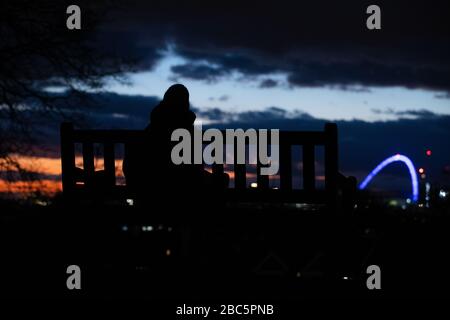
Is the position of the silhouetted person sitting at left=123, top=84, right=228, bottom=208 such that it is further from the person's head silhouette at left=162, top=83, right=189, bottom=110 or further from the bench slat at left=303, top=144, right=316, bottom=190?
the bench slat at left=303, top=144, right=316, bottom=190

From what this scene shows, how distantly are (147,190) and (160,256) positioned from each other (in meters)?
0.60

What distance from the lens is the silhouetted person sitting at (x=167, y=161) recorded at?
6309 millimetres

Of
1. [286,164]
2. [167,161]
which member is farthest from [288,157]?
[167,161]

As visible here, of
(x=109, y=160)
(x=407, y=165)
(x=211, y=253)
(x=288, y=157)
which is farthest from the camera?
(x=407, y=165)

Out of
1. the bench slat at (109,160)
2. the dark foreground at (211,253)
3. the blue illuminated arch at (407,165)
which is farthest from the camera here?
the blue illuminated arch at (407,165)

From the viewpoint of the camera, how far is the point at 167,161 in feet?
20.8

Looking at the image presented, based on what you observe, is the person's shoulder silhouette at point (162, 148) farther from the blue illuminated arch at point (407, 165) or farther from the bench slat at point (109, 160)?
the blue illuminated arch at point (407, 165)

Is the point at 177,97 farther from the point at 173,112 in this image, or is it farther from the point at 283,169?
the point at 283,169

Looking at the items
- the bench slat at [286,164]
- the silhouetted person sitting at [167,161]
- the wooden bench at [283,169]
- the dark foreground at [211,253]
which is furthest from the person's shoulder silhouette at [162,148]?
the bench slat at [286,164]

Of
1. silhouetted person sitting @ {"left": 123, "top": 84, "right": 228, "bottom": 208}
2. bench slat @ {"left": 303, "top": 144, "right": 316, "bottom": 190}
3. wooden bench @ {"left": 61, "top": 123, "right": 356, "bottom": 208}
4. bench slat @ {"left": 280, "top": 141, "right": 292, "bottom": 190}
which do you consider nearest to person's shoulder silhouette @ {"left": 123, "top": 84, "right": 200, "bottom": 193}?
silhouetted person sitting @ {"left": 123, "top": 84, "right": 228, "bottom": 208}

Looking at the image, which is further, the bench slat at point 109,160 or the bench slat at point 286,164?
the bench slat at point 109,160
